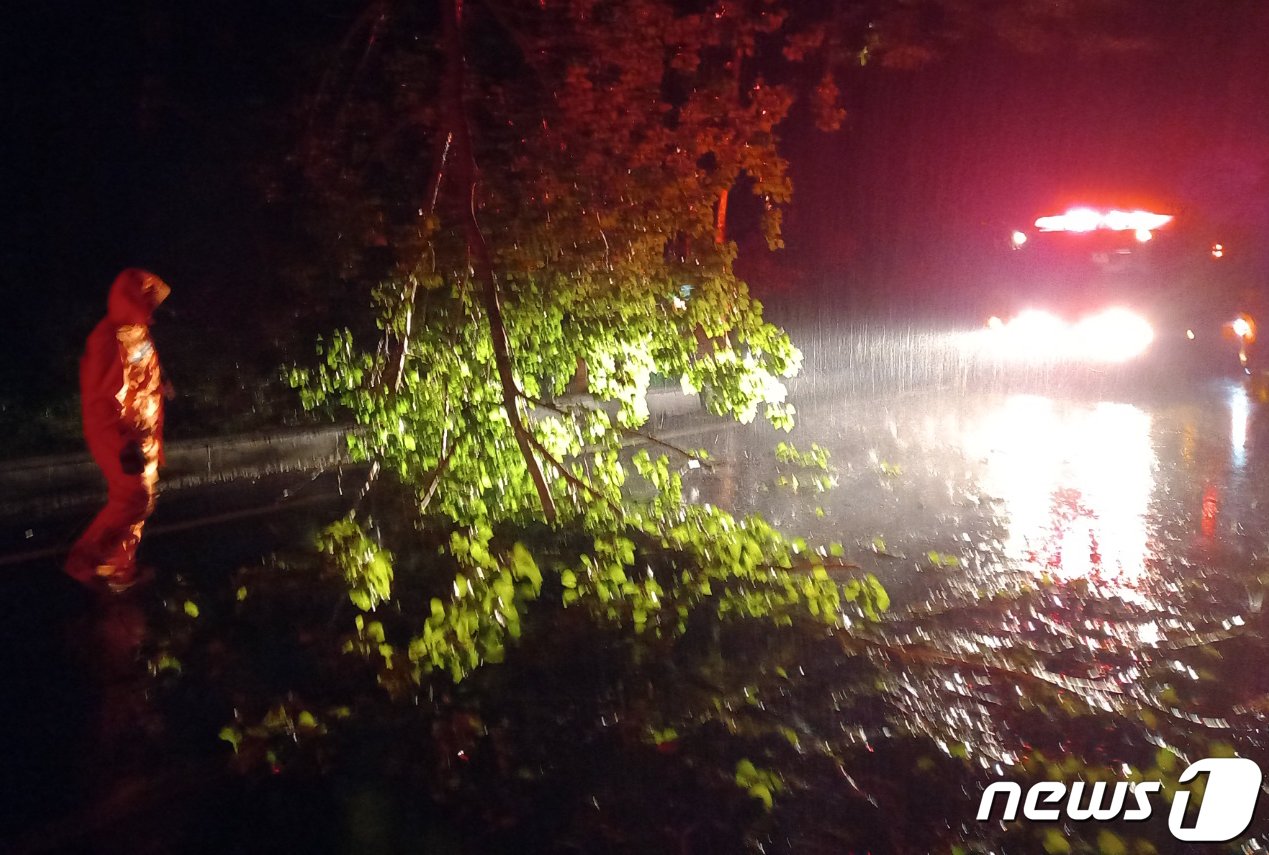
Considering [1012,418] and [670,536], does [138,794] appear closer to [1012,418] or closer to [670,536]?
[670,536]

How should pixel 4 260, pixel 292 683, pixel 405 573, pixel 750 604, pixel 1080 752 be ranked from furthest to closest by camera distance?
pixel 4 260 → pixel 405 573 → pixel 750 604 → pixel 292 683 → pixel 1080 752

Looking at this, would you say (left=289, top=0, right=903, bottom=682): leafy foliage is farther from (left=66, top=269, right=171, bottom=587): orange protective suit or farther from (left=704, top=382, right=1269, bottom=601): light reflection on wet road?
(left=704, top=382, right=1269, bottom=601): light reflection on wet road

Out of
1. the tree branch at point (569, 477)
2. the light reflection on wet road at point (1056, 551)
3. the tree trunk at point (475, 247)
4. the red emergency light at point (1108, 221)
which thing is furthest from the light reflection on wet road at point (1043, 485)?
the red emergency light at point (1108, 221)

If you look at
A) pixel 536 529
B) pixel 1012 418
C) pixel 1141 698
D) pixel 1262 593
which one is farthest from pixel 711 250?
pixel 1012 418

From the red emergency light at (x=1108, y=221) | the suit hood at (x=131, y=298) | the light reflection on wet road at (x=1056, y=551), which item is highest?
the red emergency light at (x=1108, y=221)

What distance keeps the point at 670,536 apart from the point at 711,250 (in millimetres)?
1618

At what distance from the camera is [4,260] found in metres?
9.27

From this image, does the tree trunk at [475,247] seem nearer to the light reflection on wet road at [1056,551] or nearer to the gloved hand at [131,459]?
the gloved hand at [131,459]

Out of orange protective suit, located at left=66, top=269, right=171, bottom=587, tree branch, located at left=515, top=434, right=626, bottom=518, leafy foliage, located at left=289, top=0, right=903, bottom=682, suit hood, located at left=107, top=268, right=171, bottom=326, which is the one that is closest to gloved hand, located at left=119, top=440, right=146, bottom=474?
orange protective suit, located at left=66, top=269, right=171, bottom=587

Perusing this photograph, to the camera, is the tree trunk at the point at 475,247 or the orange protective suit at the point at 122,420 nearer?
the orange protective suit at the point at 122,420

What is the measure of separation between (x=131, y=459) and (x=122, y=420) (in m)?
0.21

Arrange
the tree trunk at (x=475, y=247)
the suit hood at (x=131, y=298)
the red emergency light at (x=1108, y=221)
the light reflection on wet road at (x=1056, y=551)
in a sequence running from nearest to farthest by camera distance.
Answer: the light reflection on wet road at (x=1056, y=551), the suit hood at (x=131, y=298), the tree trunk at (x=475, y=247), the red emergency light at (x=1108, y=221)

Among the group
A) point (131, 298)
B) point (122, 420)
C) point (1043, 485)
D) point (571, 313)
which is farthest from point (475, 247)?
point (1043, 485)

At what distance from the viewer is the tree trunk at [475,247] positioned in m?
5.29
